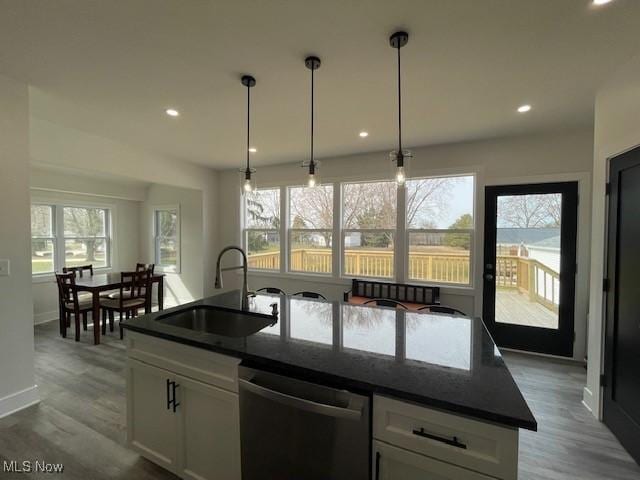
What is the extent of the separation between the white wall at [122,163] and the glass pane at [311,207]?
5.32ft

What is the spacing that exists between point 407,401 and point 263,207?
453 centimetres

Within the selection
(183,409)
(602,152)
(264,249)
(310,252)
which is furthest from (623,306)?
(264,249)

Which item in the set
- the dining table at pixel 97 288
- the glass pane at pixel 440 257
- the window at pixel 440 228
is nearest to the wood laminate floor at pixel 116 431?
the dining table at pixel 97 288

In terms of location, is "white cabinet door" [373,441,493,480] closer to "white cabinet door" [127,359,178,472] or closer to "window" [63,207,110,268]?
"white cabinet door" [127,359,178,472]

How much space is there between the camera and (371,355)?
1295mm

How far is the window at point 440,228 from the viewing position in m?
3.75

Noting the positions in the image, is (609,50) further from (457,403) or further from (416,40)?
(457,403)

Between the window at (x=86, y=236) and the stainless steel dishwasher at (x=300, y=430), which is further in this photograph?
the window at (x=86, y=236)

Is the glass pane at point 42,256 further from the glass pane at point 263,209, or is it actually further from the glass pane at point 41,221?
the glass pane at point 263,209

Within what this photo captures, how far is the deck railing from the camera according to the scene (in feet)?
11.3

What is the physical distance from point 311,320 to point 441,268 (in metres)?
2.68

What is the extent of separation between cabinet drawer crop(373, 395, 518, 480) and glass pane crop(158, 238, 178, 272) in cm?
559

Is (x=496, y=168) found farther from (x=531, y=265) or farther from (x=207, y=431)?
(x=207, y=431)

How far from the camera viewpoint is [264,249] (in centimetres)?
518
